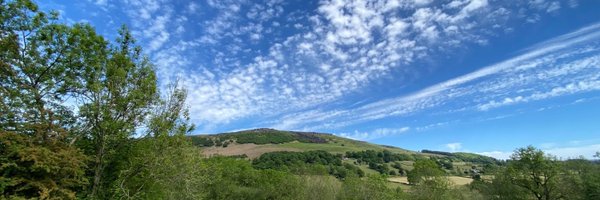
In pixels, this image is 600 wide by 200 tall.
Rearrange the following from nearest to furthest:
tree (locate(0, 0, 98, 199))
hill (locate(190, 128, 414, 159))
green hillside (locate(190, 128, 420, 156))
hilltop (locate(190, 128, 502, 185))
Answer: tree (locate(0, 0, 98, 199))
hilltop (locate(190, 128, 502, 185))
hill (locate(190, 128, 414, 159))
green hillside (locate(190, 128, 420, 156))

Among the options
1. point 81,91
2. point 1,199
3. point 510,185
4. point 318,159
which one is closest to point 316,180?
point 510,185

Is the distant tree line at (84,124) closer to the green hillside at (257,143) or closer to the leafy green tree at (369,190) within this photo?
the leafy green tree at (369,190)

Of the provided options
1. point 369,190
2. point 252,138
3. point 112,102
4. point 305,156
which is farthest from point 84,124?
point 252,138

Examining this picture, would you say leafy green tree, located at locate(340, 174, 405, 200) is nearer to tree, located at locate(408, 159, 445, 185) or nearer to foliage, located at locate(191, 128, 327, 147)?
tree, located at locate(408, 159, 445, 185)

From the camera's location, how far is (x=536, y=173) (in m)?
54.3

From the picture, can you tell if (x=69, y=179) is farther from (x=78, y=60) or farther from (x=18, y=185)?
(x=78, y=60)

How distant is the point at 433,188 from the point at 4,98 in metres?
57.4

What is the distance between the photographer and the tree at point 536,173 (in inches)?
2099

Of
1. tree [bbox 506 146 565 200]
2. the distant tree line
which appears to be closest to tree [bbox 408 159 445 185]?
tree [bbox 506 146 565 200]

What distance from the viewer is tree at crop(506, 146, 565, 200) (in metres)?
53.3

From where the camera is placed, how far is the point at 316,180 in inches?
2704

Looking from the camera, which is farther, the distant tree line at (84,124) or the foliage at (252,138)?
the foliage at (252,138)

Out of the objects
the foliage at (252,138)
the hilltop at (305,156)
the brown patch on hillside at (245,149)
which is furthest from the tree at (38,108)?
the foliage at (252,138)

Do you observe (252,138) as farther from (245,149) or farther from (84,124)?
(84,124)
